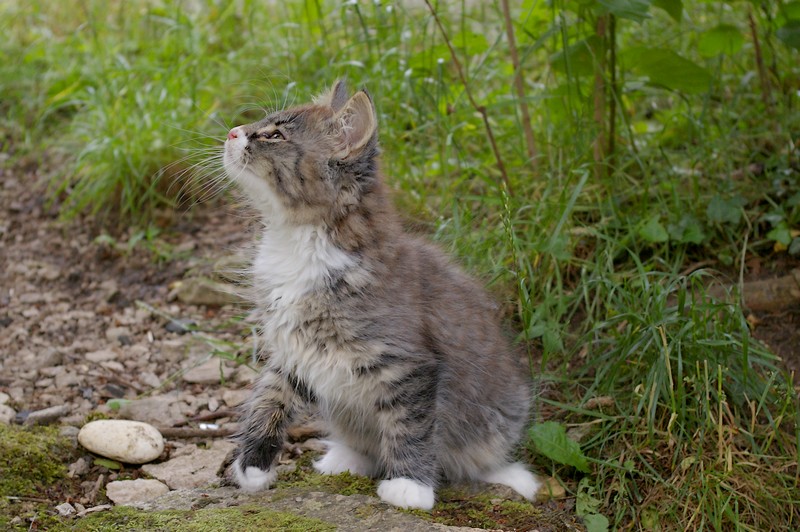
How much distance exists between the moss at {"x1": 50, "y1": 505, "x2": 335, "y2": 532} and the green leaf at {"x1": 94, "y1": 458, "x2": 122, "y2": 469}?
467mm

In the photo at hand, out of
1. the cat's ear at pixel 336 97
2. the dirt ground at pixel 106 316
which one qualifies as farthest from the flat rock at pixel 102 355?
the cat's ear at pixel 336 97

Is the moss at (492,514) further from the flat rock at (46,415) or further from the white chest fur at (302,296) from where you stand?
the flat rock at (46,415)

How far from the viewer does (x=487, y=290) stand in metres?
3.85

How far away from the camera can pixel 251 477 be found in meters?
3.20

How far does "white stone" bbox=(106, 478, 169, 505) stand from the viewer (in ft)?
10.6

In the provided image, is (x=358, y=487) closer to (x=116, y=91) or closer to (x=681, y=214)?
(x=681, y=214)

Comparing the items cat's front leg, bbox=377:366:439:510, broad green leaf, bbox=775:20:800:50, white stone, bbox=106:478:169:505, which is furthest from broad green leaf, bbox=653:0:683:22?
white stone, bbox=106:478:169:505

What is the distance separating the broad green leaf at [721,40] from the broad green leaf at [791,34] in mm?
510

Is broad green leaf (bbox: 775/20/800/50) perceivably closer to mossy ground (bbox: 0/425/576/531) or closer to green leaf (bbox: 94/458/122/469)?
mossy ground (bbox: 0/425/576/531)

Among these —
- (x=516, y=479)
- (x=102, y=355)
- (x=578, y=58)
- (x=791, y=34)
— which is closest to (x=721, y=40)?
(x=791, y=34)

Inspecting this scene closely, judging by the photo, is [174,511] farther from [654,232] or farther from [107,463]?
[654,232]

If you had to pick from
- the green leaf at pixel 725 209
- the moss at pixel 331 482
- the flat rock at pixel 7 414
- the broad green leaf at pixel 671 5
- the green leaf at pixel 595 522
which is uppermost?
the broad green leaf at pixel 671 5

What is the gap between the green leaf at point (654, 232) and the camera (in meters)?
4.27

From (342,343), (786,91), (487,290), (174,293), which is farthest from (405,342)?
(786,91)
